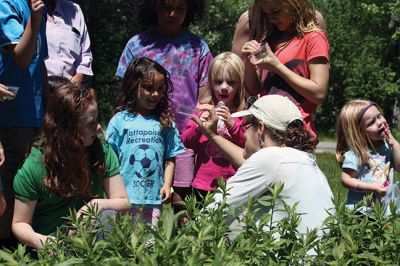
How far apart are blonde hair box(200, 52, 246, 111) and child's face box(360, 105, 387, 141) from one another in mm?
929

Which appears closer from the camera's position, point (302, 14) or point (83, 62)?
point (302, 14)

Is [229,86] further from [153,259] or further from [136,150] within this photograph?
[153,259]

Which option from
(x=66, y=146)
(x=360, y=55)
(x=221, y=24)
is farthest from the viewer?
(x=360, y=55)

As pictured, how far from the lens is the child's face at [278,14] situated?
5246 millimetres

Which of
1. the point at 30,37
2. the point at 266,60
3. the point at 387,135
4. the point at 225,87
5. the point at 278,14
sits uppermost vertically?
the point at 278,14

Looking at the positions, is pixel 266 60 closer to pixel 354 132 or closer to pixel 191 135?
pixel 191 135

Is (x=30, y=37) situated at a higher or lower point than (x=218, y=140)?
higher

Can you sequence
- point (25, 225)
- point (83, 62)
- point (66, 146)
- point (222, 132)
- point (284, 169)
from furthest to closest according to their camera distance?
point (83, 62)
point (222, 132)
point (66, 146)
point (25, 225)
point (284, 169)

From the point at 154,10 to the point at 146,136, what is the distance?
1021mm

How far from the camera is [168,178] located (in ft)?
18.9

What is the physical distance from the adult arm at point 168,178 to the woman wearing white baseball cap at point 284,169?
1206mm

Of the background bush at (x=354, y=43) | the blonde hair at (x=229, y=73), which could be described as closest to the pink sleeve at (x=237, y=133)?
the blonde hair at (x=229, y=73)

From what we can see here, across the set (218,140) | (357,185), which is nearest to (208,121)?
(218,140)

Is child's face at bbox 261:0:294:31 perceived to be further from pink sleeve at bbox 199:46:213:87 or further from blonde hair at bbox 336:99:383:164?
blonde hair at bbox 336:99:383:164
